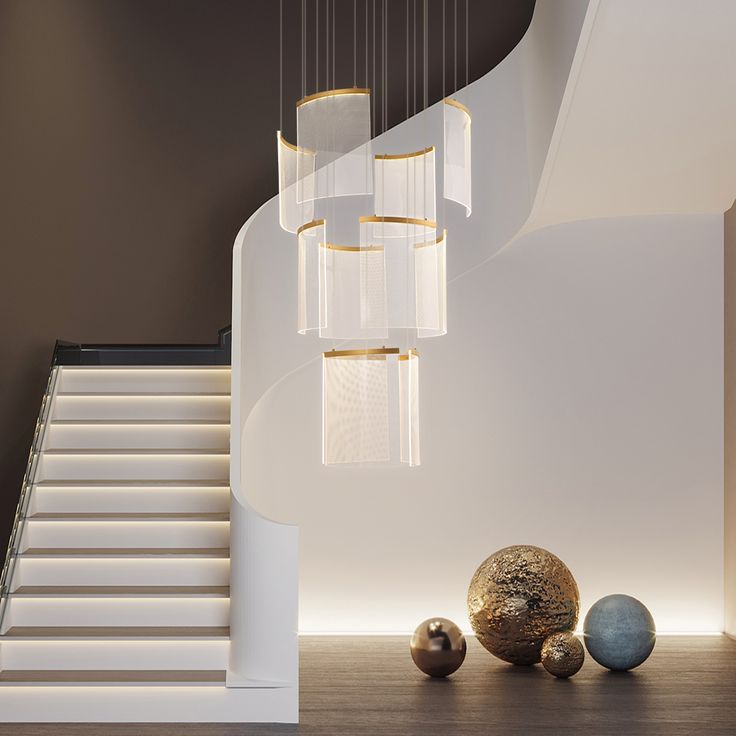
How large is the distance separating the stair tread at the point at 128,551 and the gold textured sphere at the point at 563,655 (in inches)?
85.8

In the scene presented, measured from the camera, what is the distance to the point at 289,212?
5367mm

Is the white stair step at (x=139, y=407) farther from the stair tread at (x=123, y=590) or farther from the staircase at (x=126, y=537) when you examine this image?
the stair tread at (x=123, y=590)

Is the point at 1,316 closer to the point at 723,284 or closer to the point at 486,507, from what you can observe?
the point at 486,507

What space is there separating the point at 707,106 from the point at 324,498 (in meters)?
4.49

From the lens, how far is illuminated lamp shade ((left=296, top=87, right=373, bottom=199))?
5156 mm

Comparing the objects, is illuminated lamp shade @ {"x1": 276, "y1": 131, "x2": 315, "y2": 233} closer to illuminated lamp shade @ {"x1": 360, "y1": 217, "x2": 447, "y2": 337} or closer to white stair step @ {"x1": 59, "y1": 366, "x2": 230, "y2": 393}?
illuminated lamp shade @ {"x1": 360, "y1": 217, "x2": 447, "y2": 337}

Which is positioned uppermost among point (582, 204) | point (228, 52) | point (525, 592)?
point (228, 52)

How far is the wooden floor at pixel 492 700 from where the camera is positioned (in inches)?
208

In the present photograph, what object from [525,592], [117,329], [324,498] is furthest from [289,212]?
[117,329]

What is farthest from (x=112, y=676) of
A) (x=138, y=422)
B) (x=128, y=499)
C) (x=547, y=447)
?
(x=547, y=447)

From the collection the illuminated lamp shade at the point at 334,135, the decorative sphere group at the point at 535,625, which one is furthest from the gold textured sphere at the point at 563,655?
the illuminated lamp shade at the point at 334,135

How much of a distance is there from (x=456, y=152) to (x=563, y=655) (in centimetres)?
327

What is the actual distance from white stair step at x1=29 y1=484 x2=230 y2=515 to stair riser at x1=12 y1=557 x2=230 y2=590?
0.54m

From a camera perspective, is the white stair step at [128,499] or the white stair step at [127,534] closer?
the white stair step at [127,534]
